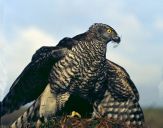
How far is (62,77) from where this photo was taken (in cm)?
1278

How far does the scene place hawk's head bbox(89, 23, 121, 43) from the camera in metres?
13.7

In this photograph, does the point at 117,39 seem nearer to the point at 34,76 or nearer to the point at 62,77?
the point at 62,77

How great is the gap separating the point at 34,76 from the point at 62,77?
618mm

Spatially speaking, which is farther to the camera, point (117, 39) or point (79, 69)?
point (117, 39)

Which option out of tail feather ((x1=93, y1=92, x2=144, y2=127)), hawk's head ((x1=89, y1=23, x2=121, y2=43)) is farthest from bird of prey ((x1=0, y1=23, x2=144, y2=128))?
tail feather ((x1=93, y1=92, x2=144, y2=127))

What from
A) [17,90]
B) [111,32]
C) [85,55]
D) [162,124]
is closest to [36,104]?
[17,90]

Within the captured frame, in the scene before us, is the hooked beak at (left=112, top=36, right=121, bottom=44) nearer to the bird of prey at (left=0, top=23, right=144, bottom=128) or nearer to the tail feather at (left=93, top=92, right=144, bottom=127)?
the bird of prey at (left=0, top=23, right=144, bottom=128)

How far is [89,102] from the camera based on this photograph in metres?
13.4

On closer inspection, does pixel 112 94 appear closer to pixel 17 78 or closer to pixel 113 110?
pixel 113 110

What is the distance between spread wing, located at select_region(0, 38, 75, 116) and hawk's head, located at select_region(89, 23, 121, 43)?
0.79 meters

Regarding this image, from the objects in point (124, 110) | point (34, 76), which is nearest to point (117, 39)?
point (124, 110)

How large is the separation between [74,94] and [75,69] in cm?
A: 68

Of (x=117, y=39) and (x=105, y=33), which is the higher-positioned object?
(x=105, y=33)

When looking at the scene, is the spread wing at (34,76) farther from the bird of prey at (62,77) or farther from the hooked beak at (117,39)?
the hooked beak at (117,39)
